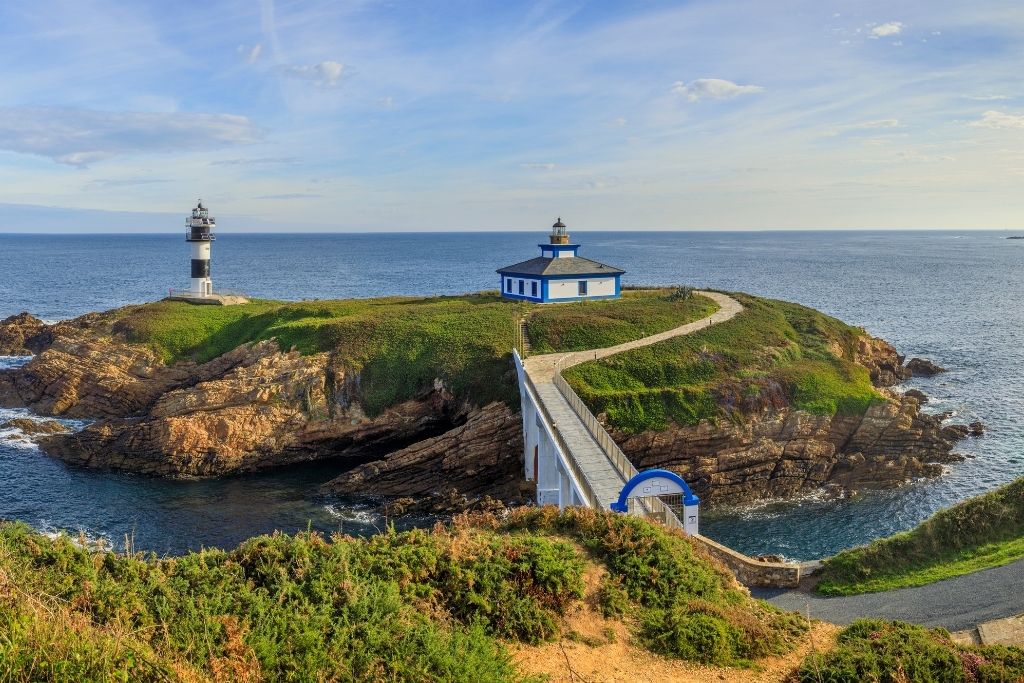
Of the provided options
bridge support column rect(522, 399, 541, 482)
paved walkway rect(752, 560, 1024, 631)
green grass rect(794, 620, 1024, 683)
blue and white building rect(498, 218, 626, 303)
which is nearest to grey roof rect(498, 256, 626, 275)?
blue and white building rect(498, 218, 626, 303)

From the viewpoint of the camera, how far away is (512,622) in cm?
1300

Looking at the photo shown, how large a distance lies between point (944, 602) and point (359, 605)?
14370 millimetres

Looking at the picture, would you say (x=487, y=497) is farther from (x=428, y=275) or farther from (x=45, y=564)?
(x=428, y=275)

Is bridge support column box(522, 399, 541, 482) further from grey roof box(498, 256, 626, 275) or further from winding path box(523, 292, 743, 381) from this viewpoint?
grey roof box(498, 256, 626, 275)

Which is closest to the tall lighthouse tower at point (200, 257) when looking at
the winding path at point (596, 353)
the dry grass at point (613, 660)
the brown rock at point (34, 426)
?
the brown rock at point (34, 426)

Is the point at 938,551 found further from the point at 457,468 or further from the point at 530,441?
the point at 457,468

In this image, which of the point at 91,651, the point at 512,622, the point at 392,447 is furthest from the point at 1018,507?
the point at 392,447

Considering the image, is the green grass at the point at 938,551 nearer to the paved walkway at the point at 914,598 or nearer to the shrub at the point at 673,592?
the paved walkway at the point at 914,598

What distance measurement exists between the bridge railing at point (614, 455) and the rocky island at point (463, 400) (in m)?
3.57

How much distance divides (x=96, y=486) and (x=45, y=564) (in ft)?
82.6

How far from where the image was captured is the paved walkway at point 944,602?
16.8m

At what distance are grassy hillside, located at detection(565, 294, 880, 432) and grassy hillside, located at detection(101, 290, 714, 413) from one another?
13.2 ft

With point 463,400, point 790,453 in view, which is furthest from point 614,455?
point 463,400

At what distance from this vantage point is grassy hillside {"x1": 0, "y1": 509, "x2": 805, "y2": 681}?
9272 mm
